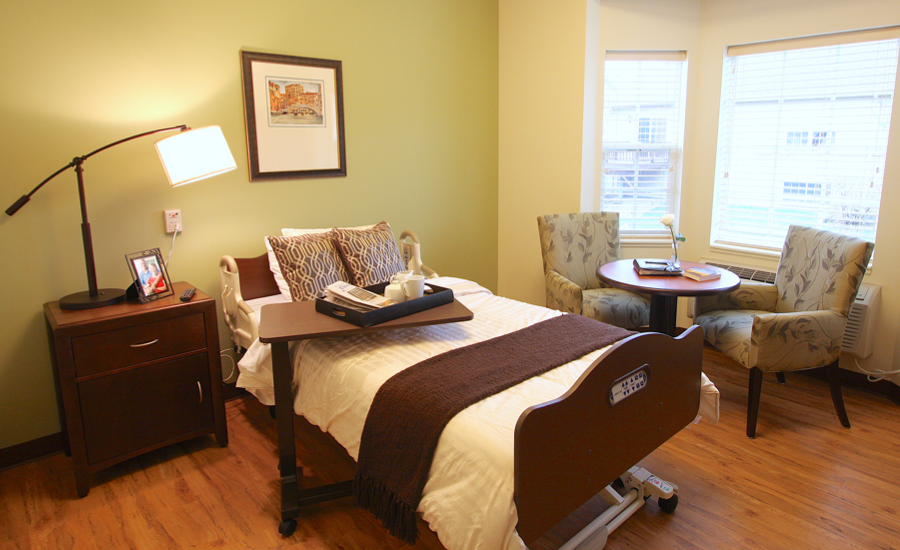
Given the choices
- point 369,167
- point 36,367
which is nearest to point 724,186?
point 369,167

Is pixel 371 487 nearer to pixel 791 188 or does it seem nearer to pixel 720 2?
pixel 791 188

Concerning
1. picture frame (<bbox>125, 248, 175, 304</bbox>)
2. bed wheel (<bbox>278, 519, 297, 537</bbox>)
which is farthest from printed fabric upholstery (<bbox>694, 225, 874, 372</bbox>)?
picture frame (<bbox>125, 248, 175, 304</bbox>)

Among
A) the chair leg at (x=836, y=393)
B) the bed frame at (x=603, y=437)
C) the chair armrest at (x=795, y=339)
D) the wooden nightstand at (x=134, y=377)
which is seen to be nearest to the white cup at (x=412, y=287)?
the bed frame at (x=603, y=437)

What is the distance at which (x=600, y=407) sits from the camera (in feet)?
5.33

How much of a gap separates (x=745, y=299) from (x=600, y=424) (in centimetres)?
220

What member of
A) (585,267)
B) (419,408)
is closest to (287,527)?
(419,408)

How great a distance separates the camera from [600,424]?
64.7 inches

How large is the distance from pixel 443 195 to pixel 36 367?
2525 millimetres

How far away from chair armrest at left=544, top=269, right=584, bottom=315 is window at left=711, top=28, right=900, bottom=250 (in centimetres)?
131

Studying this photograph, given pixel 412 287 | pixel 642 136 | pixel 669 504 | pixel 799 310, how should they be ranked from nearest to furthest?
pixel 669 504 < pixel 412 287 < pixel 799 310 < pixel 642 136

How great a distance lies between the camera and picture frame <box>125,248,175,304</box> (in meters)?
2.56

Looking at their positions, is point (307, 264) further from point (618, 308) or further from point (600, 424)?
point (618, 308)

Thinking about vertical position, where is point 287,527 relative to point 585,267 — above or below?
below

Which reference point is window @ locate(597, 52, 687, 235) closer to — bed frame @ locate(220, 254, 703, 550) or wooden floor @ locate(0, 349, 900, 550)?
wooden floor @ locate(0, 349, 900, 550)
